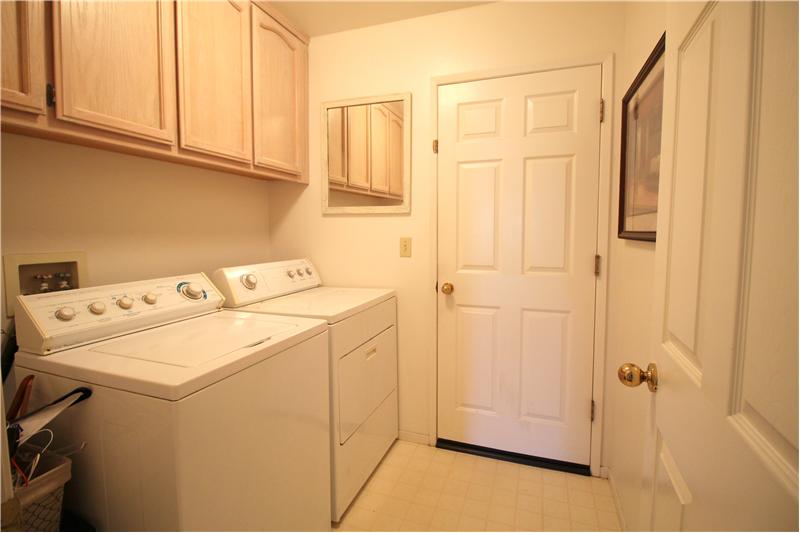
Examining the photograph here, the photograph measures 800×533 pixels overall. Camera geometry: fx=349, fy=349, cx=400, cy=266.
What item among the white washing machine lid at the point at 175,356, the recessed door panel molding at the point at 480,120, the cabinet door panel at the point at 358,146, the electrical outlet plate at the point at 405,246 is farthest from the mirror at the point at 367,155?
the white washing machine lid at the point at 175,356

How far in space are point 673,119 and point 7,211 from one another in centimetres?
187

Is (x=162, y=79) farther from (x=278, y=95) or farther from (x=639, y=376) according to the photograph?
(x=639, y=376)

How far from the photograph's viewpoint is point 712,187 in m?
0.52

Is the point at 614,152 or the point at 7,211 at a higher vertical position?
the point at 614,152

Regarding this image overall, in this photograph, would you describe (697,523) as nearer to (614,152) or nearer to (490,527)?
(490,527)

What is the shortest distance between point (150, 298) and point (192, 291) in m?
0.18

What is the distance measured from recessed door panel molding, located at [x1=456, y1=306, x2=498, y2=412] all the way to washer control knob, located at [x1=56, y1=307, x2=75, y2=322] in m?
1.61

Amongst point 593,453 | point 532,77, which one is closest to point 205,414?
point 593,453

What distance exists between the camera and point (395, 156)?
2.01 m

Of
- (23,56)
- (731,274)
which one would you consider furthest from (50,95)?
(731,274)

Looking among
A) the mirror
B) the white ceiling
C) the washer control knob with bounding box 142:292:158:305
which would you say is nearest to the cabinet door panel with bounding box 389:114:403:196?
the mirror

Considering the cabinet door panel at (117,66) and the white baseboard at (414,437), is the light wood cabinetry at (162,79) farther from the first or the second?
the white baseboard at (414,437)

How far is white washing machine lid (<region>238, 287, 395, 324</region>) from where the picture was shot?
4.75 ft

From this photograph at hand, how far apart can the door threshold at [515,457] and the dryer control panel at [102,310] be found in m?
1.48
